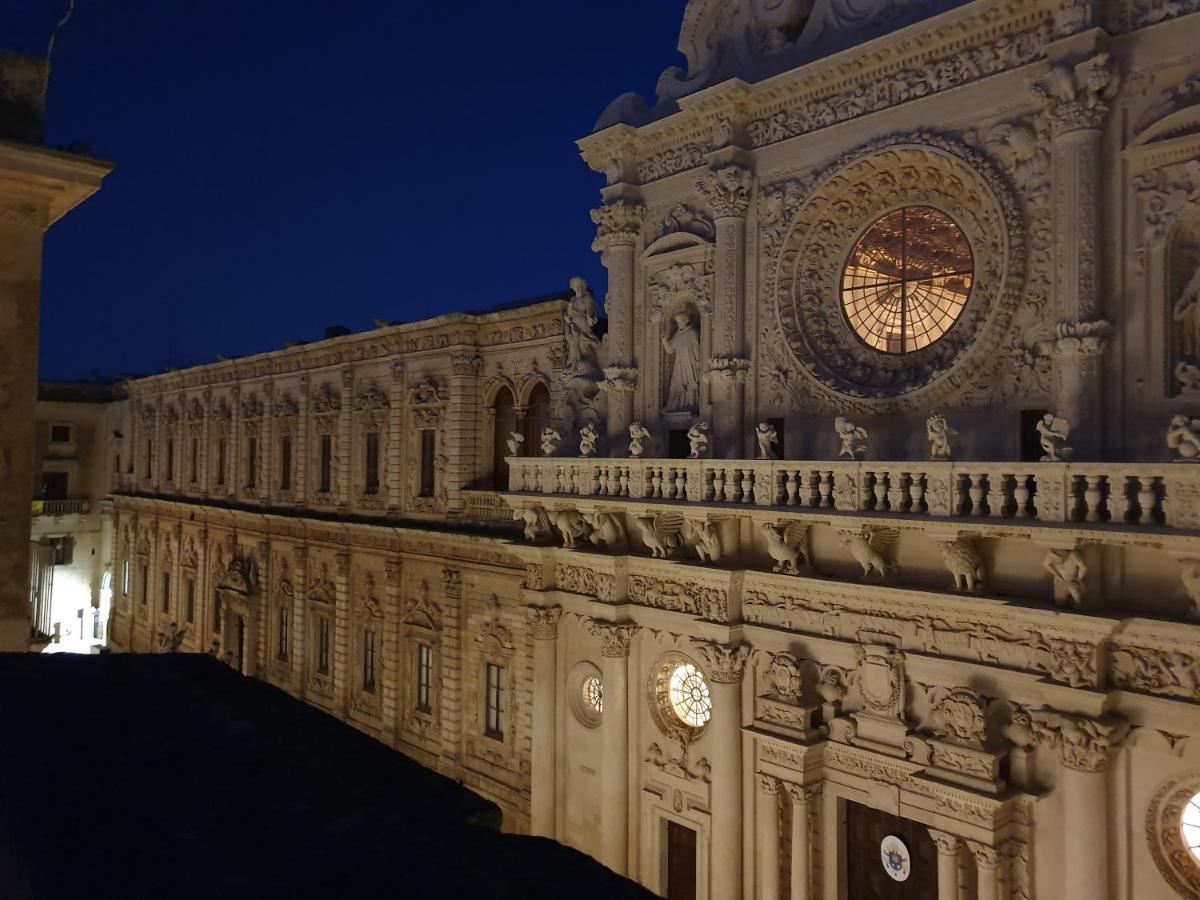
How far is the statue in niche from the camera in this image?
1345 centimetres

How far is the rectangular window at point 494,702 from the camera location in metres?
18.2

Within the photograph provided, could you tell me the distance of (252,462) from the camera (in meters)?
28.1

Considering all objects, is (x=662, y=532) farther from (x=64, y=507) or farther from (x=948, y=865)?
(x=64, y=507)

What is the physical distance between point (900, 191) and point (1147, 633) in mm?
6410

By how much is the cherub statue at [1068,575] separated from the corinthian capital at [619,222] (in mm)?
8442

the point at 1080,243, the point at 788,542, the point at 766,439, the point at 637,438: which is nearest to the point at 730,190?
the point at 766,439

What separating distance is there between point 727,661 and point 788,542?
196 cm

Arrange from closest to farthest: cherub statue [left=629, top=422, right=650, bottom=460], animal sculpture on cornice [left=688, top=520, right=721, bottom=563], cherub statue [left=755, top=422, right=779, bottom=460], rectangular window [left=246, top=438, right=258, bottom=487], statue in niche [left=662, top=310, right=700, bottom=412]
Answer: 1. cherub statue [left=755, top=422, right=779, bottom=460]
2. animal sculpture on cornice [left=688, top=520, right=721, bottom=563]
3. cherub statue [left=629, top=422, right=650, bottom=460]
4. statue in niche [left=662, top=310, right=700, bottom=412]
5. rectangular window [left=246, top=438, right=258, bottom=487]

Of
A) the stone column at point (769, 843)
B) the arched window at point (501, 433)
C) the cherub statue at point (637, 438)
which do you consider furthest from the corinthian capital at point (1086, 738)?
the arched window at point (501, 433)

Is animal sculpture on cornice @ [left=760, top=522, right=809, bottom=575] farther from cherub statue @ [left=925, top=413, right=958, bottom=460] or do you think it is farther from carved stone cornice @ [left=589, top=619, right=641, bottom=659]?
carved stone cornice @ [left=589, top=619, right=641, bottom=659]

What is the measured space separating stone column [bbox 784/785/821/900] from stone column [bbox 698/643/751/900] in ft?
3.03

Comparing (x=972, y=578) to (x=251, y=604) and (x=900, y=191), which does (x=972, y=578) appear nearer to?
(x=900, y=191)

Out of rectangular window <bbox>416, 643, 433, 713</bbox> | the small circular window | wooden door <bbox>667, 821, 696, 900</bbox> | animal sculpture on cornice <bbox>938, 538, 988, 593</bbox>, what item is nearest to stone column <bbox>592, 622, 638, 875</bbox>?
wooden door <bbox>667, 821, 696, 900</bbox>

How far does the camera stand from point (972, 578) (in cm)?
953
